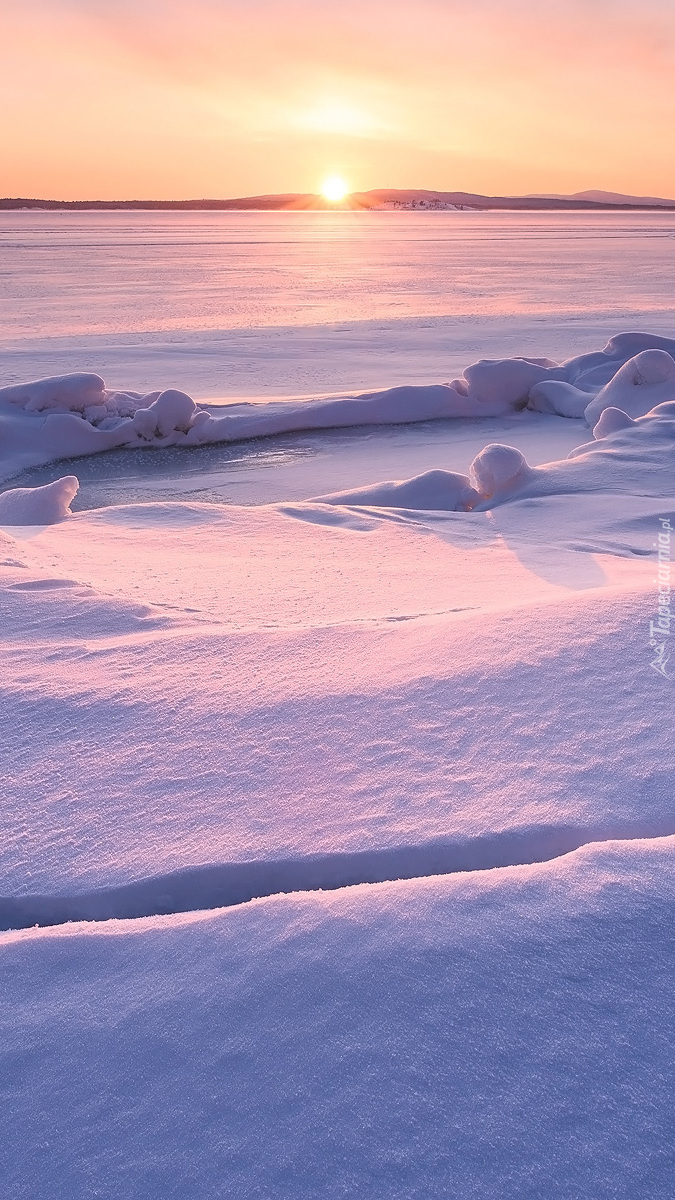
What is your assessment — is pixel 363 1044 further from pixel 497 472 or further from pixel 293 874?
pixel 497 472

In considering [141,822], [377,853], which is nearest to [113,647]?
[141,822]

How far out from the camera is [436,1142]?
2.61 feet

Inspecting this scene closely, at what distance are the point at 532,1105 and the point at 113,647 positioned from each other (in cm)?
141

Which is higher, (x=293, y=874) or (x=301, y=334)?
(x=301, y=334)

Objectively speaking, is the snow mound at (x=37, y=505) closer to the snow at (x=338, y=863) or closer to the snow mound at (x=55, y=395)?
the snow at (x=338, y=863)

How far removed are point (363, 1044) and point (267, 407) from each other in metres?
5.67

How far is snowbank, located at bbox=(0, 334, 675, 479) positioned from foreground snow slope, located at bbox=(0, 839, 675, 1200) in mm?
4565

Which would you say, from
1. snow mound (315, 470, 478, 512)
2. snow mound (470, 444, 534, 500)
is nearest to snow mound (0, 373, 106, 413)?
snow mound (315, 470, 478, 512)

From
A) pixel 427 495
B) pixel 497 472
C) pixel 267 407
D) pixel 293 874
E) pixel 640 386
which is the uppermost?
pixel 640 386

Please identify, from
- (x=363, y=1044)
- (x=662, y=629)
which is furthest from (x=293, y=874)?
(x=662, y=629)

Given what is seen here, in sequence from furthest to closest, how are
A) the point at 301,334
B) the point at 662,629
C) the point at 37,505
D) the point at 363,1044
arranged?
the point at 301,334 < the point at 37,505 < the point at 662,629 < the point at 363,1044

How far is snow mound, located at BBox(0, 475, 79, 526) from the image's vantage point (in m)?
3.64

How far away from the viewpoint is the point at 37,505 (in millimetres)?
3691

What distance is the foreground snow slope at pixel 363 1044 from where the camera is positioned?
78 cm
